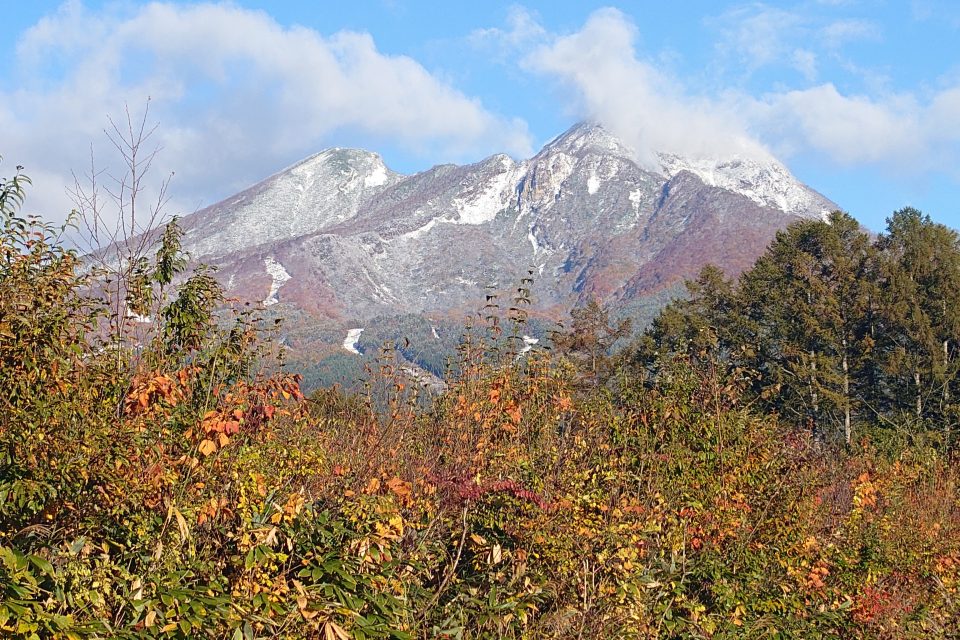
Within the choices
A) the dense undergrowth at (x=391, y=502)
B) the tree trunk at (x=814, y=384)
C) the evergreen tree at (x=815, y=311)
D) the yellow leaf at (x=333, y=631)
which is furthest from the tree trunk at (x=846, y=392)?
the yellow leaf at (x=333, y=631)

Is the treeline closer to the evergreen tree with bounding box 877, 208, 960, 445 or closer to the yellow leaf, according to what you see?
the evergreen tree with bounding box 877, 208, 960, 445

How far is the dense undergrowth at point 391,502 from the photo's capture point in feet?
12.6

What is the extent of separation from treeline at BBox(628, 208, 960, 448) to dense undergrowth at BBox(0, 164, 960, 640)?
2731 cm

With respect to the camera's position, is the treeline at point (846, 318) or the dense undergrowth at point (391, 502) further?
the treeline at point (846, 318)

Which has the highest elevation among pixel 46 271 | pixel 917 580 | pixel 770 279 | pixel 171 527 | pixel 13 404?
pixel 770 279

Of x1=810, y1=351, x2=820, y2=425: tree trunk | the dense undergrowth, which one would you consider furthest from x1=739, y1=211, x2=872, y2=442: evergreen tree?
the dense undergrowth

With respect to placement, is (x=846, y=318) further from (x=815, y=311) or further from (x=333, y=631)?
(x=333, y=631)

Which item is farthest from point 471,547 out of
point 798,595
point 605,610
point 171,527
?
point 798,595

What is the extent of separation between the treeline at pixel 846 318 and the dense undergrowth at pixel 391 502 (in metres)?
27.3

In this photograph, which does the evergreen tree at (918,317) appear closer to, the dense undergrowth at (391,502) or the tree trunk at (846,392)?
the tree trunk at (846,392)

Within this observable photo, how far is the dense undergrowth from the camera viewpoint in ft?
12.6

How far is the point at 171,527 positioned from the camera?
4.30m

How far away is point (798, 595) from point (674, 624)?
1720 mm

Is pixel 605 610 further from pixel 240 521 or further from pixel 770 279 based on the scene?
pixel 770 279
